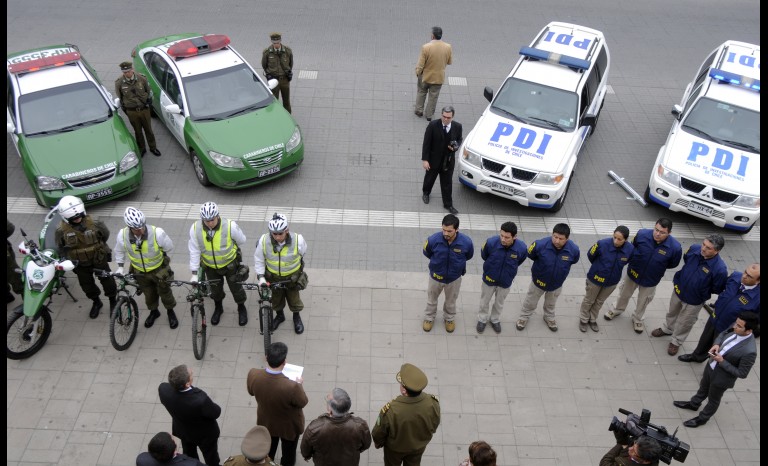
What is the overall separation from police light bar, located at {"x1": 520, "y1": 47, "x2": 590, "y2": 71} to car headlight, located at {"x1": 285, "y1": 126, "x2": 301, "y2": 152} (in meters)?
4.36

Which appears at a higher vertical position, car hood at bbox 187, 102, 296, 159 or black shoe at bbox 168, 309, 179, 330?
car hood at bbox 187, 102, 296, 159

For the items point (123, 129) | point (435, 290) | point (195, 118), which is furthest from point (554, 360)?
point (123, 129)

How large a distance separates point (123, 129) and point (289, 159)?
2724 millimetres

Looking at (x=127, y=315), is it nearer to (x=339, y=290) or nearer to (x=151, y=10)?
(x=339, y=290)

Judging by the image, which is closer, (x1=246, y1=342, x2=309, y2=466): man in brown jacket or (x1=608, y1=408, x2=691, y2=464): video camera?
(x1=608, y1=408, x2=691, y2=464): video camera

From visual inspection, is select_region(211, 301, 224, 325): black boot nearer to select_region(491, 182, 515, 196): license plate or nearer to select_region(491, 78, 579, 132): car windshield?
select_region(491, 182, 515, 196): license plate

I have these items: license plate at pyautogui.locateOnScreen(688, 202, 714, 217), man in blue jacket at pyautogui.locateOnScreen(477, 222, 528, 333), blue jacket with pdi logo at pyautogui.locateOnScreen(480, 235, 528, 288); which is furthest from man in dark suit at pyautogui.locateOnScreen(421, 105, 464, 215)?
license plate at pyautogui.locateOnScreen(688, 202, 714, 217)

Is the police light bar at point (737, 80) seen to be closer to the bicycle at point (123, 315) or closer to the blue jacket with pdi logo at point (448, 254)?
the blue jacket with pdi logo at point (448, 254)

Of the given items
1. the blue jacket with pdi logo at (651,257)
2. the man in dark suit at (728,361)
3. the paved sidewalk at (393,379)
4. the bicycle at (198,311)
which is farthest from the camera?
the blue jacket with pdi logo at (651,257)

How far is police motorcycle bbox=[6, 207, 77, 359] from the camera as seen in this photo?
22.7 ft

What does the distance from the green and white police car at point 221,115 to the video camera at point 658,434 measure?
22.4 feet

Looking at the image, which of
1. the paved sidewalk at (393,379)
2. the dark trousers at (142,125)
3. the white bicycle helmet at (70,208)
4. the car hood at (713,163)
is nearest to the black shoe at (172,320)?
the paved sidewalk at (393,379)

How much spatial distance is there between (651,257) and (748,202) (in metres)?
3.24

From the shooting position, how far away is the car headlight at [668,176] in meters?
9.80
